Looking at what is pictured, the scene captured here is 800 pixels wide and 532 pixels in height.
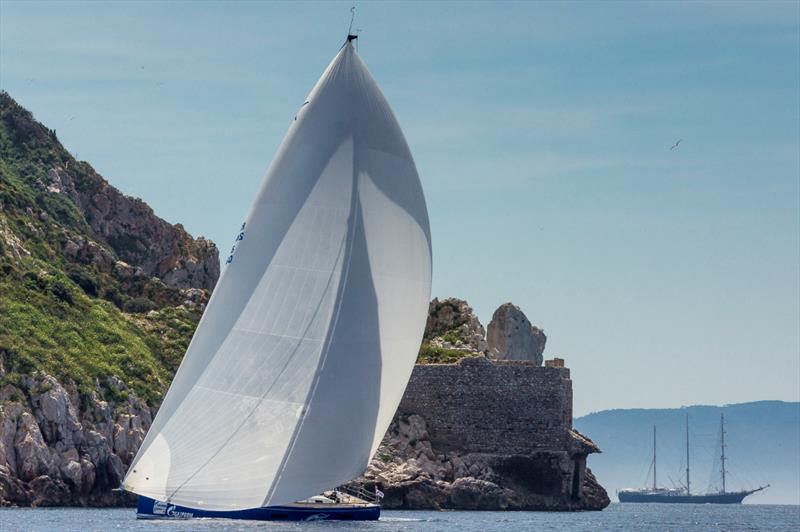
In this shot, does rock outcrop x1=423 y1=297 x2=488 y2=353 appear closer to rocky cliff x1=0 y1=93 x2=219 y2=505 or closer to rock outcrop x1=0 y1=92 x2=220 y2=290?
rocky cliff x1=0 y1=93 x2=219 y2=505

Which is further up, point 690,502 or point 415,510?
point 690,502

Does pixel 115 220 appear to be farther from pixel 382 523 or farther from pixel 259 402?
pixel 259 402

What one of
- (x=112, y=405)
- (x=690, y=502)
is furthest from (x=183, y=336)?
(x=690, y=502)

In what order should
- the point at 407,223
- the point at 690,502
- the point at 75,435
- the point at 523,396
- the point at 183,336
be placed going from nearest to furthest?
the point at 407,223 < the point at 75,435 < the point at 523,396 < the point at 183,336 < the point at 690,502

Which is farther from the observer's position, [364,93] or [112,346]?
[112,346]

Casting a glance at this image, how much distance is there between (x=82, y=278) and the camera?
79.4 m

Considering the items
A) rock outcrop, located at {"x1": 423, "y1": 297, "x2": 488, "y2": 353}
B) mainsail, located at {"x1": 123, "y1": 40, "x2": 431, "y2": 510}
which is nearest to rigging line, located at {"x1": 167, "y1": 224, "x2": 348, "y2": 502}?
mainsail, located at {"x1": 123, "y1": 40, "x2": 431, "y2": 510}

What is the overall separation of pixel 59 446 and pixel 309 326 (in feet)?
66.5

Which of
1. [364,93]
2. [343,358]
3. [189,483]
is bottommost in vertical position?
[189,483]

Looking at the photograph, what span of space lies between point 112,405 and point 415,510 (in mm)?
12372

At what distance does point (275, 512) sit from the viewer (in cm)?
4622

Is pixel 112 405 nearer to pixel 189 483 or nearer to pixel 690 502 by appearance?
pixel 189 483

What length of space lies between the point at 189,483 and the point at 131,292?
39961 mm

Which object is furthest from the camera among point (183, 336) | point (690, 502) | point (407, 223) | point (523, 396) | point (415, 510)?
point (690, 502)
